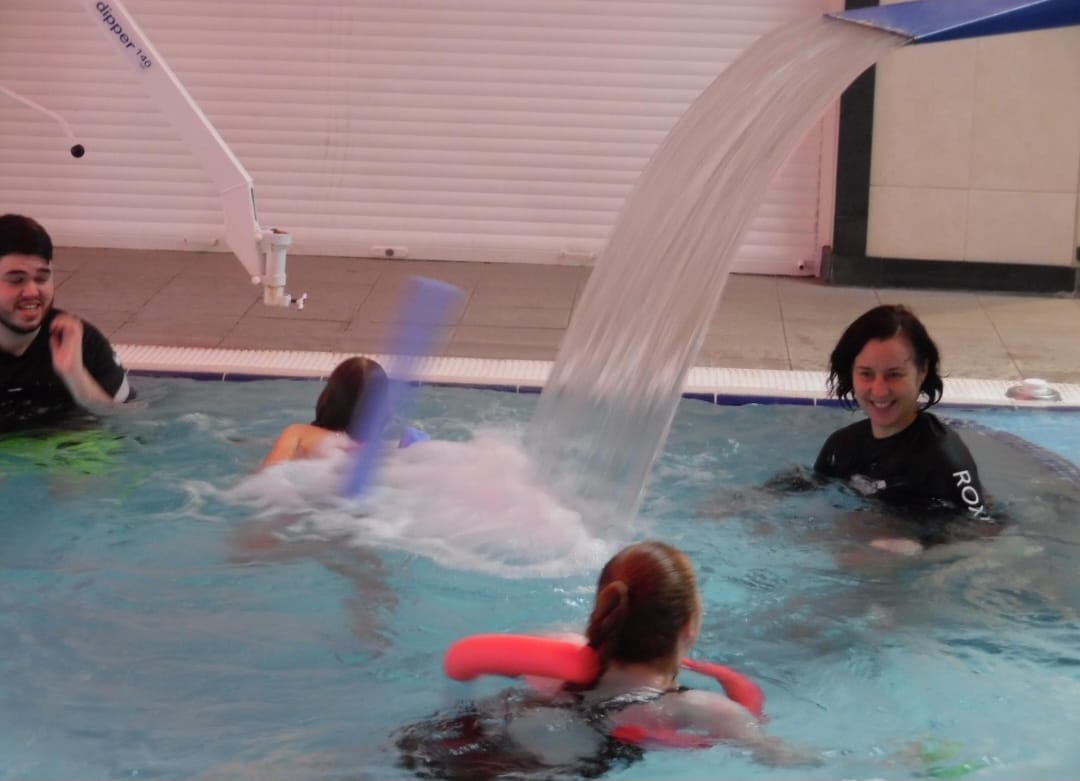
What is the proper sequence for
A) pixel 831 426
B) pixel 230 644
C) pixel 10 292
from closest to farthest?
pixel 230 644, pixel 10 292, pixel 831 426

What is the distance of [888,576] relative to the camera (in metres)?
4.04

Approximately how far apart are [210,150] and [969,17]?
2.17m

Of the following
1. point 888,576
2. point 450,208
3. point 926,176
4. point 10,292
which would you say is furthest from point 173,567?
point 926,176

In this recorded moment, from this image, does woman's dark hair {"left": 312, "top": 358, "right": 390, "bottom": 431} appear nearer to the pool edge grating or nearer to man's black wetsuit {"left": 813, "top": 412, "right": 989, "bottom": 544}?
the pool edge grating

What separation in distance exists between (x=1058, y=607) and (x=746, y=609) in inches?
31.7

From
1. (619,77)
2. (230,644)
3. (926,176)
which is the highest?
(619,77)

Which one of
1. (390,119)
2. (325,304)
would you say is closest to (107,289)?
(325,304)

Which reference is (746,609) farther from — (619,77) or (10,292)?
(619,77)

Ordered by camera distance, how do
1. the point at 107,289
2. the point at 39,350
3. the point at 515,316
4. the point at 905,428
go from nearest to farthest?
1. the point at 905,428
2. the point at 39,350
3. the point at 515,316
4. the point at 107,289

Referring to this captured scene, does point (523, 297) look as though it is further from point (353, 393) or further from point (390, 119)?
point (353, 393)

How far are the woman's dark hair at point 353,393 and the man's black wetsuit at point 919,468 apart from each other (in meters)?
1.40

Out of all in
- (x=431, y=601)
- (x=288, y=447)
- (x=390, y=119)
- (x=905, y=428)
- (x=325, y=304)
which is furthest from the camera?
(x=390, y=119)

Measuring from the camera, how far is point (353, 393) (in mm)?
4477

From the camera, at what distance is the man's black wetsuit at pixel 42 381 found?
16.3 feet
